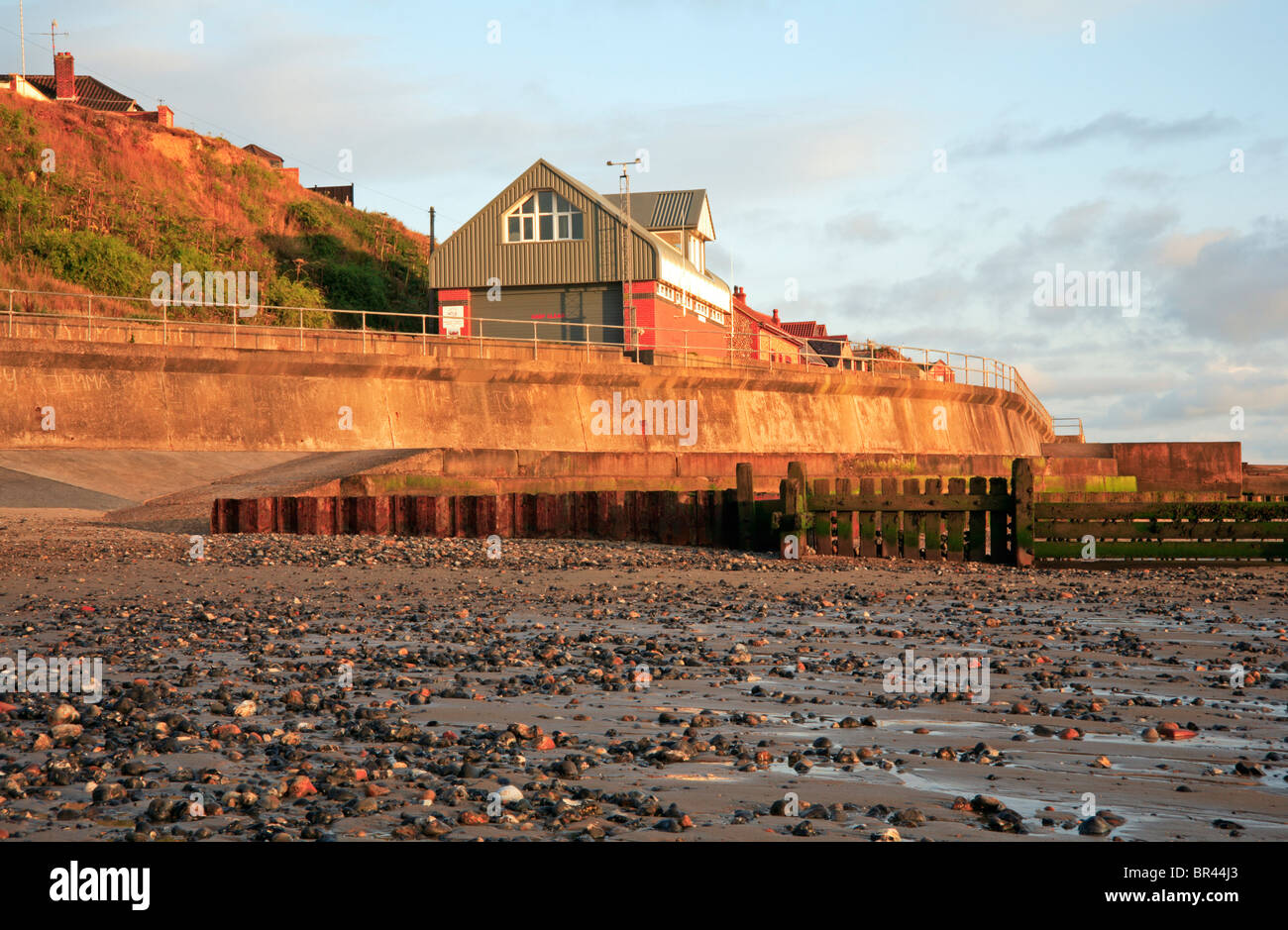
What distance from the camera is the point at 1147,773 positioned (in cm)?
504

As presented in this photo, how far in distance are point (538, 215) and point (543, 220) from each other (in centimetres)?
31

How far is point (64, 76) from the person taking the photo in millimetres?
76062

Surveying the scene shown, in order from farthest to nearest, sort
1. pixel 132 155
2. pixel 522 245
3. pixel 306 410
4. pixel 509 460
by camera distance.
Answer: pixel 132 155 → pixel 522 245 → pixel 306 410 → pixel 509 460

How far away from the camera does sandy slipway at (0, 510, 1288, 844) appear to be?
4.32 meters

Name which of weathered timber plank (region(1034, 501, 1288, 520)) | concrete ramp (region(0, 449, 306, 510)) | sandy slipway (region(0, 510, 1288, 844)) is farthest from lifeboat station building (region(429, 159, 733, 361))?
sandy slipway (region(0, 510, 1288, 844))

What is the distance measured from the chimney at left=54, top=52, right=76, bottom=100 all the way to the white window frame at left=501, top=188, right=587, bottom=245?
42442 mm

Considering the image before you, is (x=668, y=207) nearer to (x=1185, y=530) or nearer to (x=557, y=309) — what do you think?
(x=557, y=309)

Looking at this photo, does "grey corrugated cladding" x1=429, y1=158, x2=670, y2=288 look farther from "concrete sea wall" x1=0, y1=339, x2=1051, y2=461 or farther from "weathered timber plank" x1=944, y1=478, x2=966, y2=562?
"weathered timber plank" x1=944, y1=478, x2=966, y2=562

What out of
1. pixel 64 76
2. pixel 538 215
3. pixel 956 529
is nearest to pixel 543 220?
pixel 538 215

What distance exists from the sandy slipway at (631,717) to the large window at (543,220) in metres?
38.5
